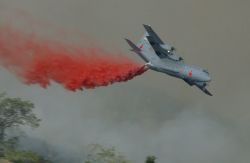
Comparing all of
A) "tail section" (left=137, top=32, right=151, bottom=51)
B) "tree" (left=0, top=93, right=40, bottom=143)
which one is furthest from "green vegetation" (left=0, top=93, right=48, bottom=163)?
"tail section" (left=137, top=32, right=151, bottom=51)

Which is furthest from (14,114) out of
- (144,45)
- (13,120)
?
(144,45)

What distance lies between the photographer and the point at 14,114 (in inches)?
4808

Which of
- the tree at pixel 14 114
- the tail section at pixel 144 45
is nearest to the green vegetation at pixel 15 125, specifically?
the tree at pixel 14 114

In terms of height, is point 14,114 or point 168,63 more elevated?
point 14,114

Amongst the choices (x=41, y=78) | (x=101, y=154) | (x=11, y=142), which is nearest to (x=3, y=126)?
(x=11, y=142)

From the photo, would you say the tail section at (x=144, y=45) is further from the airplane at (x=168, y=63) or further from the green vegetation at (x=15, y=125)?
the green vegetation at (x=15, y=125)

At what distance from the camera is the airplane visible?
218 ft

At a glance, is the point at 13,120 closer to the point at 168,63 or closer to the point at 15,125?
the point at 15,125

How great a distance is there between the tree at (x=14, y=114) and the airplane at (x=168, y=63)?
175 ft

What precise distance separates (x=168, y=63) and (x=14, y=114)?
194ft

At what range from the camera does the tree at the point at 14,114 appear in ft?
393

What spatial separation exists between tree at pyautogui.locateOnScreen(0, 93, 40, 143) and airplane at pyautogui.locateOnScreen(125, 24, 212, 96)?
53.2 m

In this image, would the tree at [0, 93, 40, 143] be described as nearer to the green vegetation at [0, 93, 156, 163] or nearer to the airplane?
the green vegetation at [0, 93, 156, 163]

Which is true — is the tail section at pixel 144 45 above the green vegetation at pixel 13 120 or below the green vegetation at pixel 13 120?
below
